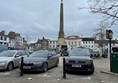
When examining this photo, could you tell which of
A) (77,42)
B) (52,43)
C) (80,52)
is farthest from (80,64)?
(52,43)

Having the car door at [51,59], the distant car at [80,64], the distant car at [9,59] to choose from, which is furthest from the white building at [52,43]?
the distant car at [80,64]

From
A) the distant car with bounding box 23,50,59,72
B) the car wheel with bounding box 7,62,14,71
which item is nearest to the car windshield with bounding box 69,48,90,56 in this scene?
the distant car with bounding box 23,50,59,72

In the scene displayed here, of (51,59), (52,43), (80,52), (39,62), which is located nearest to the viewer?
(39,62)

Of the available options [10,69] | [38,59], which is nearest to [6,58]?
[10,69]

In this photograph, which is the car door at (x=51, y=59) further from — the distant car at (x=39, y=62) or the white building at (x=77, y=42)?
the white building at (x=77, y=42)

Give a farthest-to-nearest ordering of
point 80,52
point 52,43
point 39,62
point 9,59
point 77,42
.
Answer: point 52,43 → point 77,42 → point 80,52 → point 9,59 → point 39,62

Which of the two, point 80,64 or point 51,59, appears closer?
point 80,64

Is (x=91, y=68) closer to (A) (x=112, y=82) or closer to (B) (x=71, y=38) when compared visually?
(A) (x=112, y=82)

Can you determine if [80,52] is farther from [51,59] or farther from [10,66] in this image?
[10,66]

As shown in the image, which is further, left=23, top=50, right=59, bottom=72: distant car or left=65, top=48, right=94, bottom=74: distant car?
left=23, top=50, right=59, bottom=72: distant car

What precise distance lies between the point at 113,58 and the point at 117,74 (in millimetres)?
1179

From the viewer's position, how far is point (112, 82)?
42.1 feet

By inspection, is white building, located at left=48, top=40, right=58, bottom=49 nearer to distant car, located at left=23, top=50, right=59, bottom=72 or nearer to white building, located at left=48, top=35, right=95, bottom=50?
white building, located at left=48, top=35, right=95, bottom=50

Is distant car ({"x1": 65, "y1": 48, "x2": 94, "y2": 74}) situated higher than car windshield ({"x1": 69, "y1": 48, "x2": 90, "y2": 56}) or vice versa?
car windshield ({"x1": 69, "y1": 48, "x2": 90, "y2": 56})
